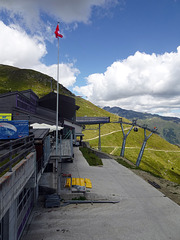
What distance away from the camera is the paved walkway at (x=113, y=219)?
1010 cm

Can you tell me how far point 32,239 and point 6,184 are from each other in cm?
624

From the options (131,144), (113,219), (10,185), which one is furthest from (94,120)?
(10,185)

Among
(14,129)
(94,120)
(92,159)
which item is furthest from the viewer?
(94,120)

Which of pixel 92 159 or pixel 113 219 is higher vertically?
pixel 92 159

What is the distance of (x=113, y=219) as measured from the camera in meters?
11.9

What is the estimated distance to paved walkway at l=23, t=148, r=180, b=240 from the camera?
10.1 meters

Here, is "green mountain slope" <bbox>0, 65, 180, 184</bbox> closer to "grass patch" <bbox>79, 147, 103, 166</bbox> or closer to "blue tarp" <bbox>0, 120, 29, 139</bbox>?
"grass patch" <bbox>79, 147, 103, 166</bbox>

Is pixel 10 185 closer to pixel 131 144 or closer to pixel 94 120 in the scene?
pixel 94 120

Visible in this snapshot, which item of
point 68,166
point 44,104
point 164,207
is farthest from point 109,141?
point 164,207

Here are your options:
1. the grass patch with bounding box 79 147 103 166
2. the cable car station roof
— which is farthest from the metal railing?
the cable car station roof

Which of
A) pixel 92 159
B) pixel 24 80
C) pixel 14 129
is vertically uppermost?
pixel 24 80

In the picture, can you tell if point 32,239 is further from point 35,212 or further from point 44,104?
point 44,104

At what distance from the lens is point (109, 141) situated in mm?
71875

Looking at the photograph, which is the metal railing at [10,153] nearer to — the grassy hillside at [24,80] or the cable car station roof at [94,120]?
the cable car station roof at [94,120]
